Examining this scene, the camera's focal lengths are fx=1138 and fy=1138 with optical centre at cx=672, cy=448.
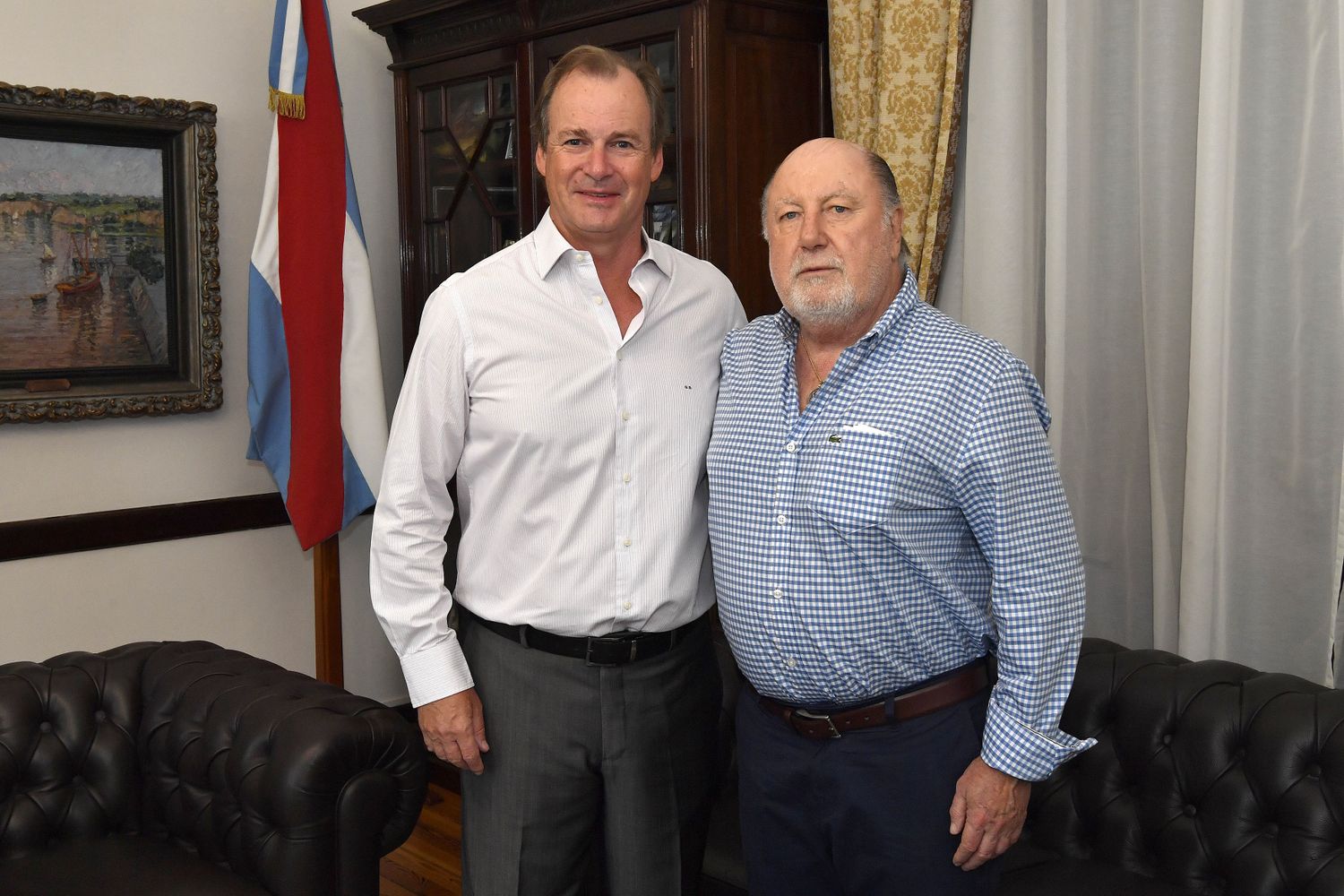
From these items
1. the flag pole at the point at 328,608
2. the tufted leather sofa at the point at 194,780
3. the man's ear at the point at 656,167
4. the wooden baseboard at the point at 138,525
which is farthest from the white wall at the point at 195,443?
the man's ear at the point at 656,167

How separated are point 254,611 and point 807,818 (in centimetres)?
236

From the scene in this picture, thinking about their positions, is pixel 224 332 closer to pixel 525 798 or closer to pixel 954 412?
pixel 525 798

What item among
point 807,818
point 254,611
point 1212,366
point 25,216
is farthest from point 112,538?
point 1212,366

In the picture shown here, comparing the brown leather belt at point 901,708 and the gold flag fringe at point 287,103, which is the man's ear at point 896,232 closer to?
the brown leather belt at point 901,708

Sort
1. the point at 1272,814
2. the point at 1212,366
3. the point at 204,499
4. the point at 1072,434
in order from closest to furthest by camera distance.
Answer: the point at 1272,814, the point at 1212,366, the point at 1072,434, the point at 204,499

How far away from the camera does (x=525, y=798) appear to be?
1698 millimetres

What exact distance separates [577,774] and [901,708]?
497 mm

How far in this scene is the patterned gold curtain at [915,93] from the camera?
2656mm

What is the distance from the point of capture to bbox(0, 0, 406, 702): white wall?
9.80 ft

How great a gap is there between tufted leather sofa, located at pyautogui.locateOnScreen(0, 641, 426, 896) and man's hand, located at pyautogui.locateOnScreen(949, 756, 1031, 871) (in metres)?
1.04

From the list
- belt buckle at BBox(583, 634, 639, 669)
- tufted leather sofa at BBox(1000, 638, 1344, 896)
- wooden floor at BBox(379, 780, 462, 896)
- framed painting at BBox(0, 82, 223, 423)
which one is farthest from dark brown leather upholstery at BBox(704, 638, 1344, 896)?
framed painting at BBox(0, 82, 223, 423)

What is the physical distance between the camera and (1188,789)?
194 cm

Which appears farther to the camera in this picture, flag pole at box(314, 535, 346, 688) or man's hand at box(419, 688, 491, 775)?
flag pole at box(314, 535, 346, 688)

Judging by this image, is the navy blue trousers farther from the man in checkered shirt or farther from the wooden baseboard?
the wooden baseboard
